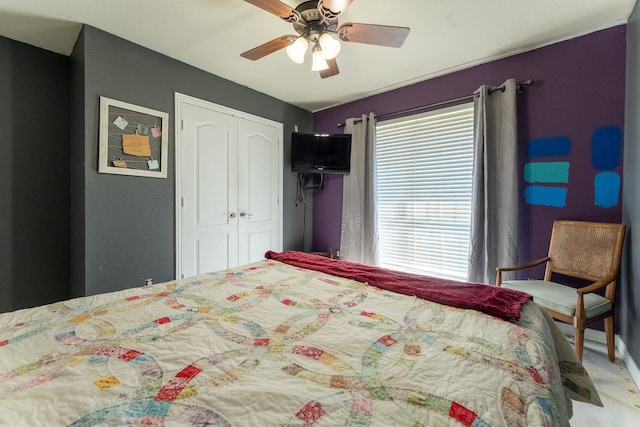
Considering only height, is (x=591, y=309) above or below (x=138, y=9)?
below

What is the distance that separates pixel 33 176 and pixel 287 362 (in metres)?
2.89

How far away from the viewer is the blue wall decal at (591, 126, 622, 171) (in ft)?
6.88

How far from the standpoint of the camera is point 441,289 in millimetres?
1474

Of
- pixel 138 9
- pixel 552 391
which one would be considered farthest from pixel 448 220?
pixel 138 9

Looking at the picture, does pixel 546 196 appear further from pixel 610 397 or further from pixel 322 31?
pixel 322 31

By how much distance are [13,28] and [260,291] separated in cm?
281

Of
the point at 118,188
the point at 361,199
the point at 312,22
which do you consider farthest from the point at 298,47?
the point at 361,199

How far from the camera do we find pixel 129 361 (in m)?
0.84

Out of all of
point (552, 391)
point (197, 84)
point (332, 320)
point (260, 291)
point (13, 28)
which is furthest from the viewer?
point (197, 84)

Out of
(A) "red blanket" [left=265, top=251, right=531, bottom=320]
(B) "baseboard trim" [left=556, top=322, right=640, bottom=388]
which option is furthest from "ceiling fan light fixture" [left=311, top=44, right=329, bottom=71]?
(B) "baseboard trim" [left=556, top=322, right=640, bottom=388]

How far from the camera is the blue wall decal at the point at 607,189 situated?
2.10 m

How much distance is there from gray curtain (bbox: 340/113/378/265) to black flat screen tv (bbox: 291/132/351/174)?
0.10 metres

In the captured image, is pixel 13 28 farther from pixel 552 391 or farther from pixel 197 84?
pixel 552 391

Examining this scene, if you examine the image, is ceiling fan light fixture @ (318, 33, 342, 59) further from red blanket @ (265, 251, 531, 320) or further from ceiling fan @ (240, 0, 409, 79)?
red blanket @ (265, 251, 531, 320)
